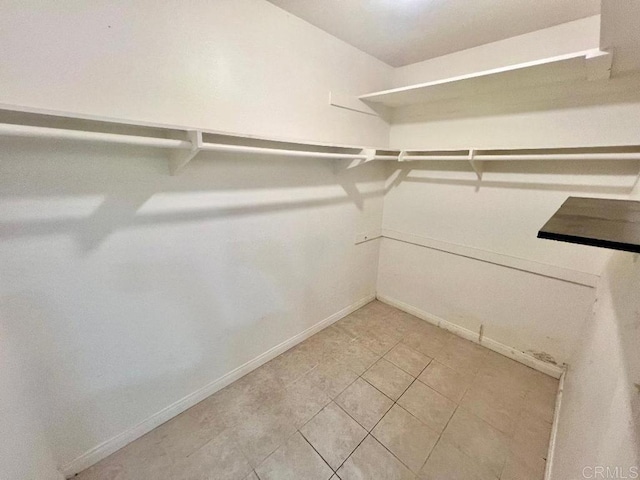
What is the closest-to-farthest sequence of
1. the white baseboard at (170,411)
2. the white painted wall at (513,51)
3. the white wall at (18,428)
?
the white wall at (18,428), the white baseboard at (170,411), the white painted wall at (513,51)

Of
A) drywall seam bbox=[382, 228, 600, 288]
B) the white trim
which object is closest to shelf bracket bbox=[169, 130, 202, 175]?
drywall seam bbox=[382, 228, 600, 288]

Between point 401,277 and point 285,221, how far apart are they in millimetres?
1545

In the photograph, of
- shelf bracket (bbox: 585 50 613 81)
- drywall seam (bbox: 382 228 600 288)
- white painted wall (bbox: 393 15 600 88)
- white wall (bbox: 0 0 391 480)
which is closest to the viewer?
white wall (bbox: 0 0 391 480)

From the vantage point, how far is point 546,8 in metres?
1.45

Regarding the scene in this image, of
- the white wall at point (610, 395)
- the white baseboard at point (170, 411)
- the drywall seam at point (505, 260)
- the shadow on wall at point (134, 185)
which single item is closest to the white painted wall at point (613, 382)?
the white wall at point (610, 395)

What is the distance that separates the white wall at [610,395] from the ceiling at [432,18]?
1.18m

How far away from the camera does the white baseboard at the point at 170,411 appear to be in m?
1.32

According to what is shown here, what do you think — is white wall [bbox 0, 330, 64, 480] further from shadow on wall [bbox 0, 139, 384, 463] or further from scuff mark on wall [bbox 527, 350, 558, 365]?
scuff mark on wall [bbox 527, 350, 558, 365]

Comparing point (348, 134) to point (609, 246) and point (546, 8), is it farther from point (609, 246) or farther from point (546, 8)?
point (609, 246)

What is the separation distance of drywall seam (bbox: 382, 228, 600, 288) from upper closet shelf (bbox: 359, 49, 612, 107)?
1.21 metres

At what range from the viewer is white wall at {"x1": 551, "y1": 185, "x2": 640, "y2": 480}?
650 millimetres

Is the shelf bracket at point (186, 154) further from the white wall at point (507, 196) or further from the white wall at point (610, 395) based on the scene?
the white wall at point (507, 196)

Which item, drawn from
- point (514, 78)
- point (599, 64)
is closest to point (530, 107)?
point (514, 78)

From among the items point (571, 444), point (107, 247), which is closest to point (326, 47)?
point (107, 247)
